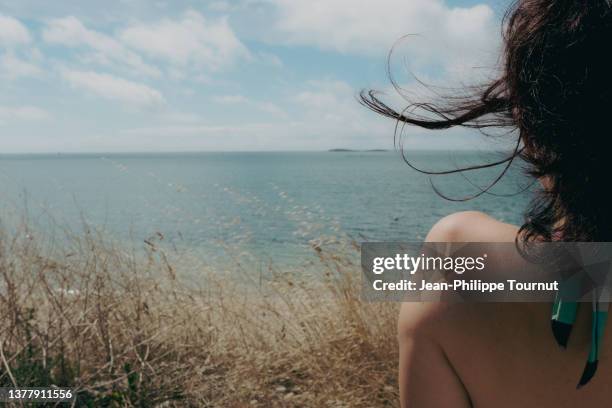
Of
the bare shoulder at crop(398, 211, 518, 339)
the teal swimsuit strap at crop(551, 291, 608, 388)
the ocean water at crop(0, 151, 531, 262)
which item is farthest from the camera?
the ocean water at crop(0, 151, 531, 262)

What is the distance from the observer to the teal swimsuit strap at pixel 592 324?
87 cm

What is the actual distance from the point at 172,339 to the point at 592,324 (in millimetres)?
2821

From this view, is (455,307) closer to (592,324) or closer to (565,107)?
(592,324)

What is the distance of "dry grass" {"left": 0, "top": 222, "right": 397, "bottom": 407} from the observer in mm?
2848

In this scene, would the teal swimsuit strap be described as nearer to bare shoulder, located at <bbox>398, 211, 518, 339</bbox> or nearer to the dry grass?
bare shoulder, located at <bbox>398, 211, 518, 339</bbox>

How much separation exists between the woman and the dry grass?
1.89 meters

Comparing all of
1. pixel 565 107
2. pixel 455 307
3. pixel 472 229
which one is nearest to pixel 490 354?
pixel 455 307

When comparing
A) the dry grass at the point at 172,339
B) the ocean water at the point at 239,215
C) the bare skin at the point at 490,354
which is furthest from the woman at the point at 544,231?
the dry grass at the point at 172,339

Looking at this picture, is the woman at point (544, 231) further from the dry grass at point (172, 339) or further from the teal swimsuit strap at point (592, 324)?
the dry grass at point (172, 339)

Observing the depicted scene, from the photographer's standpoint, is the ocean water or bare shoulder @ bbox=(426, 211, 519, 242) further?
the ocean water

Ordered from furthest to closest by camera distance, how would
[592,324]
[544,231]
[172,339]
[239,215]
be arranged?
[239,215], [172,339], [544,231], [592,324]

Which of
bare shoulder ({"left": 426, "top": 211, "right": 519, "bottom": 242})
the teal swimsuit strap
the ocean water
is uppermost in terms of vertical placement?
bare shoulder ({"left": 426, "top": 211, "right": 519, "bottom": 242})

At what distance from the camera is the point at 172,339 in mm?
3312

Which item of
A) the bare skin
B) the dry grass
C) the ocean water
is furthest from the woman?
the dry grass
